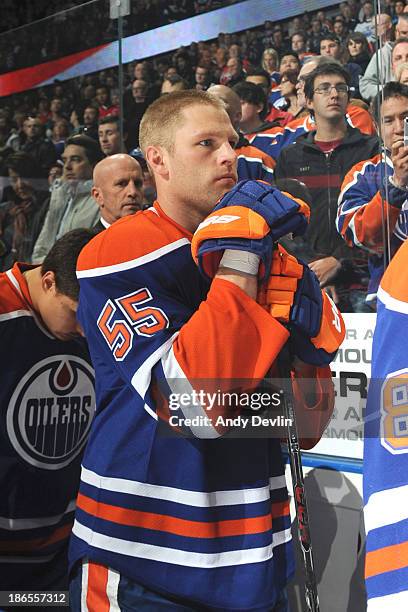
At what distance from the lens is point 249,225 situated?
3.11ft

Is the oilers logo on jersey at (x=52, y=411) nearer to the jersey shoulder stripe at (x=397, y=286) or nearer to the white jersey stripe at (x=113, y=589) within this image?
the white jersey stripe at (x=113, y=589)

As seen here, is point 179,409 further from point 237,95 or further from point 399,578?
point 237,95

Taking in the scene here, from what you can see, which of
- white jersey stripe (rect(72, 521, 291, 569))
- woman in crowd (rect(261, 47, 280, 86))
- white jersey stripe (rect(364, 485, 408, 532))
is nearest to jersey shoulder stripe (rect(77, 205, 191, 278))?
white jersey stripe (rect(72, 521, 291, 569))

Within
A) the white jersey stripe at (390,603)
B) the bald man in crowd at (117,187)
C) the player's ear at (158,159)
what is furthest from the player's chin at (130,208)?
the white jersey stripe at (390,603)

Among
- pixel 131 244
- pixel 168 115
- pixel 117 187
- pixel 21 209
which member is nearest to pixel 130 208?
pixel 117 187

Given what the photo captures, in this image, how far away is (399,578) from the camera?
717 mm

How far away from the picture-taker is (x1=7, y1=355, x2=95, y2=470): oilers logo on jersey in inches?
65.2

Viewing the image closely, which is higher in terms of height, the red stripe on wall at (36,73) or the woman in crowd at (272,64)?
the red stripe on wall at (36,73)

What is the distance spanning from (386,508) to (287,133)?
1015 mm

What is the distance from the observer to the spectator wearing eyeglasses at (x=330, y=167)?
1.47 meters

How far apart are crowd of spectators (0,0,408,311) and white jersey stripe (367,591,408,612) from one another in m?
0.77

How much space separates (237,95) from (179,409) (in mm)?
895

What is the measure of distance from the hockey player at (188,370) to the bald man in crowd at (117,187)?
2.18 ft

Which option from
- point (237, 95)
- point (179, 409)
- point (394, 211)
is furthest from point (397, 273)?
point (237, 95)
